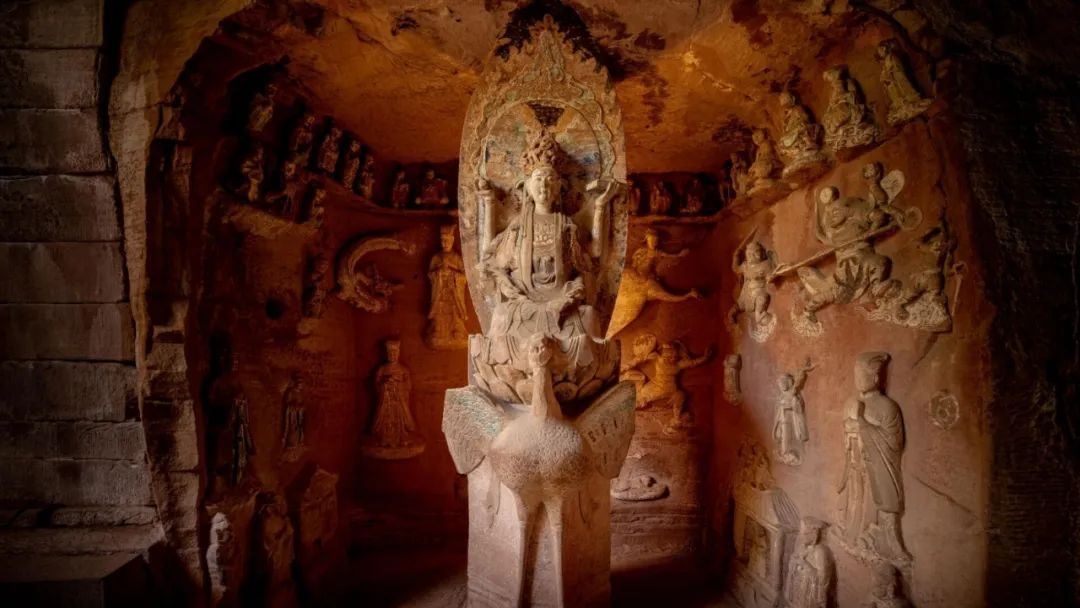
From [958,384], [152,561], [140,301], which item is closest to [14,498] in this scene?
[152,561]

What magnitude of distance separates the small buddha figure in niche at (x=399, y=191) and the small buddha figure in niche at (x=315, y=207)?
1.00 meters

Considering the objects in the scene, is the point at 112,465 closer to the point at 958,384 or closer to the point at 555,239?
the point at 555,239

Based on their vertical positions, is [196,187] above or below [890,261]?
above

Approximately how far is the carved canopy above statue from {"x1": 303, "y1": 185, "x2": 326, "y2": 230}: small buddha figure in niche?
4.85ft

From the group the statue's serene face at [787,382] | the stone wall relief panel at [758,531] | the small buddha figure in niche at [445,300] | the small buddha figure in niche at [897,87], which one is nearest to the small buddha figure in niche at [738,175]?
the small buddha figure in niche at [897,87]

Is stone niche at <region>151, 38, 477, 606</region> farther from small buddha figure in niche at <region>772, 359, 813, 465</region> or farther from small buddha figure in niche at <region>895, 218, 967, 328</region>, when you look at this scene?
small buddha figure in niche at <region>895, 218, 967, 328</region>

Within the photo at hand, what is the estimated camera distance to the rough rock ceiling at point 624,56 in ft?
12.3

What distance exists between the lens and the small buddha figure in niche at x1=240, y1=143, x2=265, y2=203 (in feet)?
13.2

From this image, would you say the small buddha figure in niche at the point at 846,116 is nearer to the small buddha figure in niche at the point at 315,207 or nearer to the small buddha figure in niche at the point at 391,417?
the small buddha figure in niche at the point at 315,207

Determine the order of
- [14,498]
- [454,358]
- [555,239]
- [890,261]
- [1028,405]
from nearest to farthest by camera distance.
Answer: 1. [1028,405]
2. [890,261]
3. [14,498]
4. [555,239]
5. [454,358]

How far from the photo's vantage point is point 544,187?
13.5 ft

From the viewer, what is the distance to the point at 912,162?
132 inches

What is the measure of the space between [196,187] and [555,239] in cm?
274

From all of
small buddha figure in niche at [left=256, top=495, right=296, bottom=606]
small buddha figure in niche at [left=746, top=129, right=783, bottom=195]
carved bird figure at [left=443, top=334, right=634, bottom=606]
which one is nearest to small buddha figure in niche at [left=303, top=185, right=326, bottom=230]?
carved bird figure at [left=443, top=334, right=634, bottom=606]
